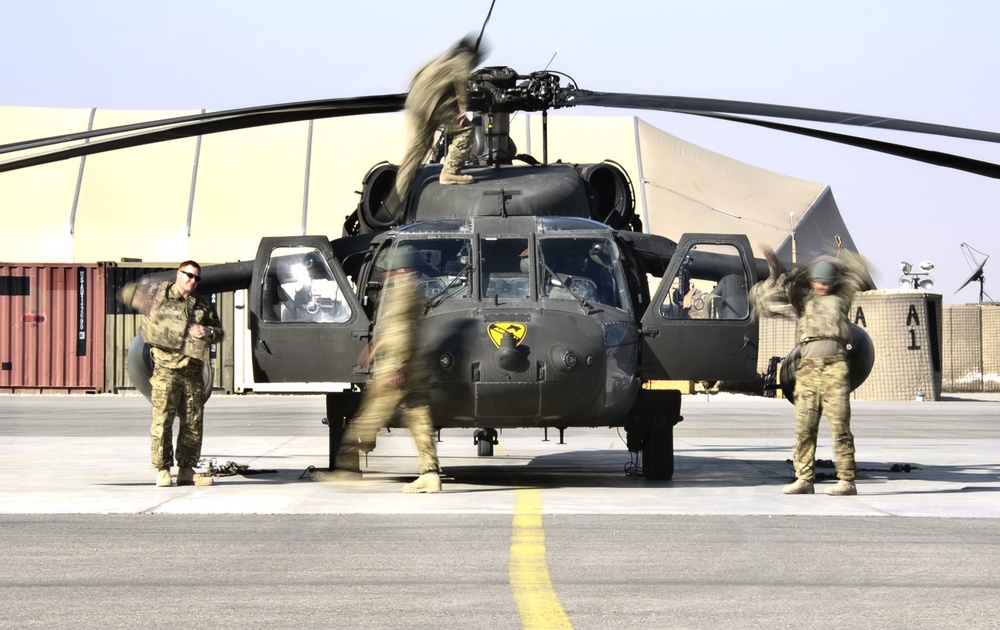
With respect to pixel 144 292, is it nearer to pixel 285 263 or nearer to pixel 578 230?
pixel 285 263

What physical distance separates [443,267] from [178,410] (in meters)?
2.55

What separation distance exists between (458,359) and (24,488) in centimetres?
389

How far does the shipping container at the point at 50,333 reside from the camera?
3291 cm

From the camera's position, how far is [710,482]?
12.8 m

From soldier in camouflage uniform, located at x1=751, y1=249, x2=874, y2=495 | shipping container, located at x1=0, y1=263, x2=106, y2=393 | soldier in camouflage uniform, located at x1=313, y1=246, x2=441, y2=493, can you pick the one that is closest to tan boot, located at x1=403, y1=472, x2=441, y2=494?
soldier in camouflage uniform, located at x1=313, y1=246, x2=441, y2=493

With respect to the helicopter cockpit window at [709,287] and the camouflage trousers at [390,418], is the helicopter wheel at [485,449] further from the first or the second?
the helicopter cockpit window at [709,287]

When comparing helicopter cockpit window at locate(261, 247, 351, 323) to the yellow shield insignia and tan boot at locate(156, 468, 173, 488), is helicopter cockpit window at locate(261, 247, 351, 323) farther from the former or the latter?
tan boot at locate(156, 468, 173, 488)

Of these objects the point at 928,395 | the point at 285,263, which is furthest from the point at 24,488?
the point at 928,395

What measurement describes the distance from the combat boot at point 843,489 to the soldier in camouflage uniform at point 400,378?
318 cm

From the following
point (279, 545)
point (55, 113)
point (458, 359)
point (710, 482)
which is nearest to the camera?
point (279, 545)

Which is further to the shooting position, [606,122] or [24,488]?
[606,122]

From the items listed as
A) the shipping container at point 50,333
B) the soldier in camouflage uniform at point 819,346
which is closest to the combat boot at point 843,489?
the soldier in camouflage uniform at point 819,346

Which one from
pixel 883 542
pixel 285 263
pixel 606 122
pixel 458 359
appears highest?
pixel 606 122

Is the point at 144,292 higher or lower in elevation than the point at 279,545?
higher
